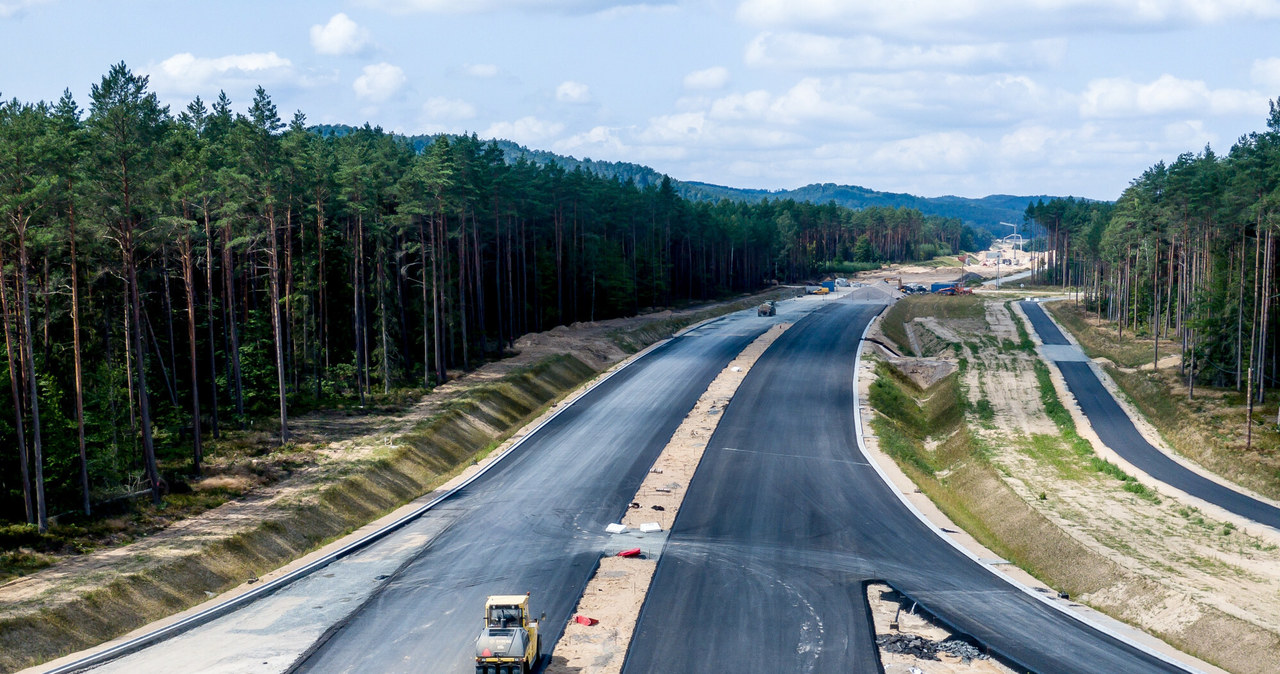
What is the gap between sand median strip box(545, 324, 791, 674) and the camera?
24.2m

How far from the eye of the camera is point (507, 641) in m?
21.8

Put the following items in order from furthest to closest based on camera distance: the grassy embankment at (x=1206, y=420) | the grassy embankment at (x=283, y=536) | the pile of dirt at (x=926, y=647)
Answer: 1. the grassy embankment at (x=1206, y=420)
2. the grassy embankment at (x=283, y=536)
3. the pile of dirt at (x=926, y=647)

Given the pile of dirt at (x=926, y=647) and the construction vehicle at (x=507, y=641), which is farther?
the pile of dirt at (x=926, y=647)

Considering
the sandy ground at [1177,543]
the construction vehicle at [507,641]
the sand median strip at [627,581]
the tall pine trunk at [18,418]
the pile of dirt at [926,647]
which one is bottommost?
the sandy ground at [1177,543]

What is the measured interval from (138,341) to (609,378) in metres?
38.6

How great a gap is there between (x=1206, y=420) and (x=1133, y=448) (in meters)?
7.52

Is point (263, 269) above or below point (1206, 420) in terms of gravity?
above

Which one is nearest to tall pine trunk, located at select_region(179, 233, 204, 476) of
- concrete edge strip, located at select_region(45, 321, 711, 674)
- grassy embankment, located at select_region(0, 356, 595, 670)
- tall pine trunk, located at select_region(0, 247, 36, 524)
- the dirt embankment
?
the dirt embankment

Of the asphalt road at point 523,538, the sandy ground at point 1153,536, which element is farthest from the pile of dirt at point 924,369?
the asphalt road at point 523,538

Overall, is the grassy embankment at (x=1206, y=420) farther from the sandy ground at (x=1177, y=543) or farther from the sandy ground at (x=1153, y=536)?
the sandy ground at (x=1153, y=536)

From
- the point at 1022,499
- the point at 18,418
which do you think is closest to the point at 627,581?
the point at 1022,499

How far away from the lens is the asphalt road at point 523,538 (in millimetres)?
→ 25016

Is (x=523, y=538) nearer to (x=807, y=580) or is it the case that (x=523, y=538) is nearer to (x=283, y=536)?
(x=283, y=536)

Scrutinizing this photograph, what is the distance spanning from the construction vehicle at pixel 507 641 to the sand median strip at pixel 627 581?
1.44 m
